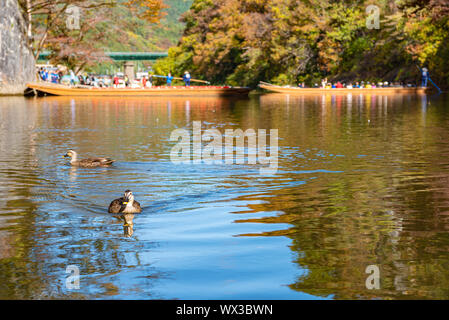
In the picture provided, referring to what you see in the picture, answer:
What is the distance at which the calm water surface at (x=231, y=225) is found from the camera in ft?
23.0

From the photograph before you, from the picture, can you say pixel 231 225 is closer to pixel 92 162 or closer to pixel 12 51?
pixel 92 162

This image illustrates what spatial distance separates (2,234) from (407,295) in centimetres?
531

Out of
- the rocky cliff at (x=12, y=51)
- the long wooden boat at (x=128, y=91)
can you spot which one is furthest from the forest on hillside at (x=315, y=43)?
the rocky cliff at (x=12, y=51)

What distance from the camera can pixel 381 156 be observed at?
16.8 meters

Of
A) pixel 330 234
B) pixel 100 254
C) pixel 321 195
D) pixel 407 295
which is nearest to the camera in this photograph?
pixel 407 295

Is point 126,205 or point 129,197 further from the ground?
point 129,197

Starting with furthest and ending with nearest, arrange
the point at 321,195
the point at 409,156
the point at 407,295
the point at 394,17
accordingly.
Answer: the point at 394,17, the point at 409,156, the point at 321,195, the point at 407,295

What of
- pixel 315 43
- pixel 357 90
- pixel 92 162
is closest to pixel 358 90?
pixel 357 90

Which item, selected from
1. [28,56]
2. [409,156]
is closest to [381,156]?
[409,156]

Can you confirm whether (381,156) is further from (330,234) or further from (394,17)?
(394,17)

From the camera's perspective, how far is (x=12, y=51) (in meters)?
54.9

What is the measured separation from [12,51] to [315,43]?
34236mm

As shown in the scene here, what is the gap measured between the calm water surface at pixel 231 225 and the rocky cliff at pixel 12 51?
36.8 metres

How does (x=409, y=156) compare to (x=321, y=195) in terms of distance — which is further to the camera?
(x=409, y=156)
